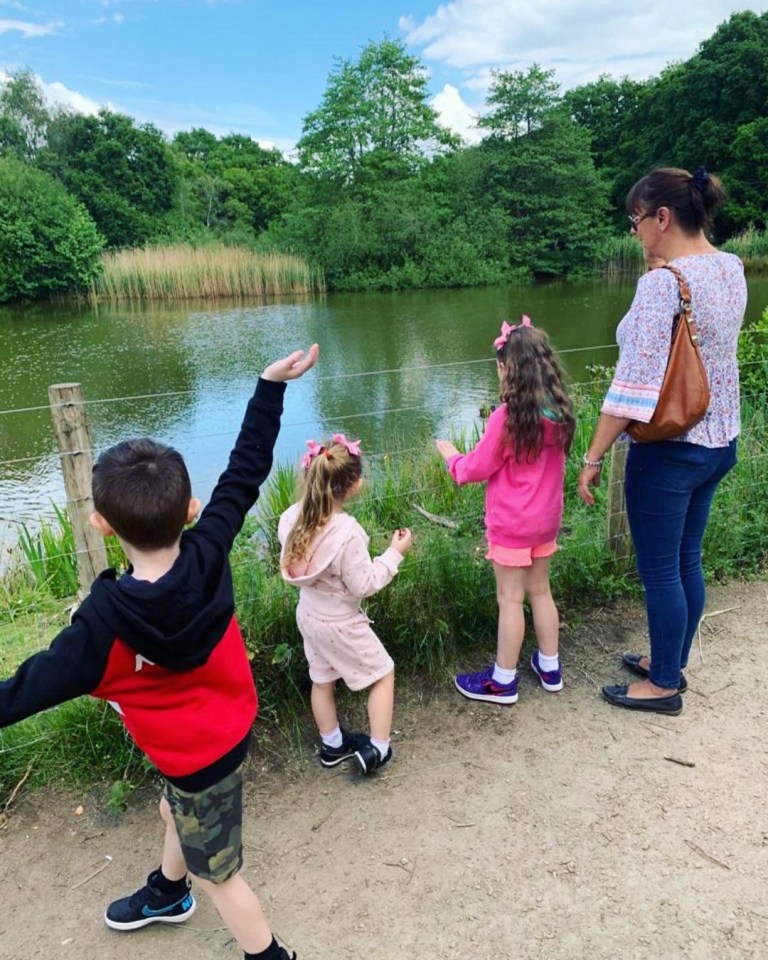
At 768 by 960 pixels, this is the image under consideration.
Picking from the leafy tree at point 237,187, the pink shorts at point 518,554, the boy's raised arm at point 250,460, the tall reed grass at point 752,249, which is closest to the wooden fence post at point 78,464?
the boy's raised arm at point 250,460

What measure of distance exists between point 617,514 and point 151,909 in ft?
8.24

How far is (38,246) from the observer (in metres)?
24.4

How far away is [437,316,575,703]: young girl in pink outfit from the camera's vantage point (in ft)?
7.77

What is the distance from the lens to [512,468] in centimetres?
250

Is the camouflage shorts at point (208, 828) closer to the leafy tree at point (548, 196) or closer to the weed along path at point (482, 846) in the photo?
the weed along path at point (482, 846)

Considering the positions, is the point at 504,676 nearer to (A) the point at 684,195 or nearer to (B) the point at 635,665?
(B) the point at 635,665

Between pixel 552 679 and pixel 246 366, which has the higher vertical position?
pixel 552 679

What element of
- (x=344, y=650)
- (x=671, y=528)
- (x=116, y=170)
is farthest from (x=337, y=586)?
(x=116, y=170)

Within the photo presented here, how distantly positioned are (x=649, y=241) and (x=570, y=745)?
1.68 metres

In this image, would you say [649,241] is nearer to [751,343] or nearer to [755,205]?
[751,343]

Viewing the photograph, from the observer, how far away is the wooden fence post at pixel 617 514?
3400 mm

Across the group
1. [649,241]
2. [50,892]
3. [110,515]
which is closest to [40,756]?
[50,892]

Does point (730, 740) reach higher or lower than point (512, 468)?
lower

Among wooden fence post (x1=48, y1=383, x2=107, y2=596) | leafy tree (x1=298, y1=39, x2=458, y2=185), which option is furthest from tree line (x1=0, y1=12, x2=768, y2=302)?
wooden fence post (x1=48, y1=383, x2=107, y2=596)
